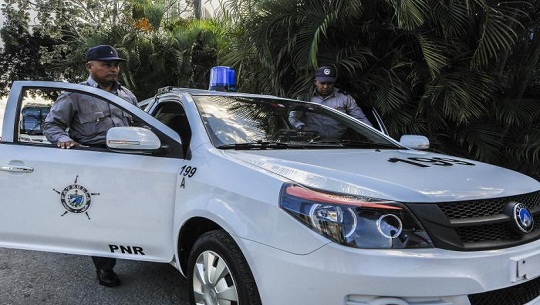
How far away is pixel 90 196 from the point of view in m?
2.94

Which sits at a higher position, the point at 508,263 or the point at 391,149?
the point at 391,149

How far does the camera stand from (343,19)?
5672 millimetres

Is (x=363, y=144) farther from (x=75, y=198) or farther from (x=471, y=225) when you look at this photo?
(x=75, y=198)

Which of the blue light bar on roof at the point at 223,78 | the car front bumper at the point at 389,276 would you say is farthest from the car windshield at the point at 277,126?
the blue light bar on roof at the point at 223,78

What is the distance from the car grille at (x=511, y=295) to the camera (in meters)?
1.95

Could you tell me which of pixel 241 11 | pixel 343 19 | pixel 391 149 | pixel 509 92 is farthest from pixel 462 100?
pixel 241 11

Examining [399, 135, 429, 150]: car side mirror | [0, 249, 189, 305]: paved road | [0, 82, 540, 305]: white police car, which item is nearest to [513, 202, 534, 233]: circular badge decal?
[0, 82, 540, 305]: white police car

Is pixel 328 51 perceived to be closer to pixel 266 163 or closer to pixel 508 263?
pixel 266 163

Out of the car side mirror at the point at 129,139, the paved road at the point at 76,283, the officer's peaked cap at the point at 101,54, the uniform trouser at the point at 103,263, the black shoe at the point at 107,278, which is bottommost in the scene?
the paved road at the point at 76,283

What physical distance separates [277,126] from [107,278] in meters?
1.84

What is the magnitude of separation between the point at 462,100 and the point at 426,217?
12.3 ft

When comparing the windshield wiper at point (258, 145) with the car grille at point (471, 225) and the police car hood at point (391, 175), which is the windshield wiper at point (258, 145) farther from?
the car grille at point (471, 225)

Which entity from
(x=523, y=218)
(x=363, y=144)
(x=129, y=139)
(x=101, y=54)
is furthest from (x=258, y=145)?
(x=101, y=54)

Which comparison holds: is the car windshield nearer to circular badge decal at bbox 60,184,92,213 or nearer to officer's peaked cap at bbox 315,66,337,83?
circular badge decal at bbox 60,184,92,213
